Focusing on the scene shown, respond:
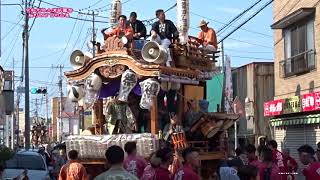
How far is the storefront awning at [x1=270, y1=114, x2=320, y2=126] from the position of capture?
1809cm

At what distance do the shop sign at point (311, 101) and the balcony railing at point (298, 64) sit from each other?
1.13 metres

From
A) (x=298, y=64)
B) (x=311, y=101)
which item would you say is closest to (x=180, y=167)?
(x=311, y=101)

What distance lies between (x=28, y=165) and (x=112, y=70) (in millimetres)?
4957

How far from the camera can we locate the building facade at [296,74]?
61.2 feet

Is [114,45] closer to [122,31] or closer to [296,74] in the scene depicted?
[122,31]

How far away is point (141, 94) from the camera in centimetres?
1359

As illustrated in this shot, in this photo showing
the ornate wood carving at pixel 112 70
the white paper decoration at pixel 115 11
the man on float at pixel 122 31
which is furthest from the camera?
the white paper decoration at pixel 115 11

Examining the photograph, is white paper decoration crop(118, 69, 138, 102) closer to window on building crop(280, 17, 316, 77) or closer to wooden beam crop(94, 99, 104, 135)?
wooden beam crop(94, 99, 104, 135)

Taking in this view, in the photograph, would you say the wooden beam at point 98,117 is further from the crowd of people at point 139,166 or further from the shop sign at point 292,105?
the shop sign at point 292,105

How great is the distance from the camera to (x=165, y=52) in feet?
43.7

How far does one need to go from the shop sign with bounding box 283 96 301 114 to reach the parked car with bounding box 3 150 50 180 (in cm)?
817

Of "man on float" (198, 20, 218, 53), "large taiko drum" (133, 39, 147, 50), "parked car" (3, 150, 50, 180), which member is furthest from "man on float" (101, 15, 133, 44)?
"parked car" (3, 150, 50, 180)

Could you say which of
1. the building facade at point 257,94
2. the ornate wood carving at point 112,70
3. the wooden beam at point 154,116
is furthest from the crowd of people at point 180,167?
the building facade at point 257,94

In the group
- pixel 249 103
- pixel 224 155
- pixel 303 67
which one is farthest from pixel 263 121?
pixel 224 155
